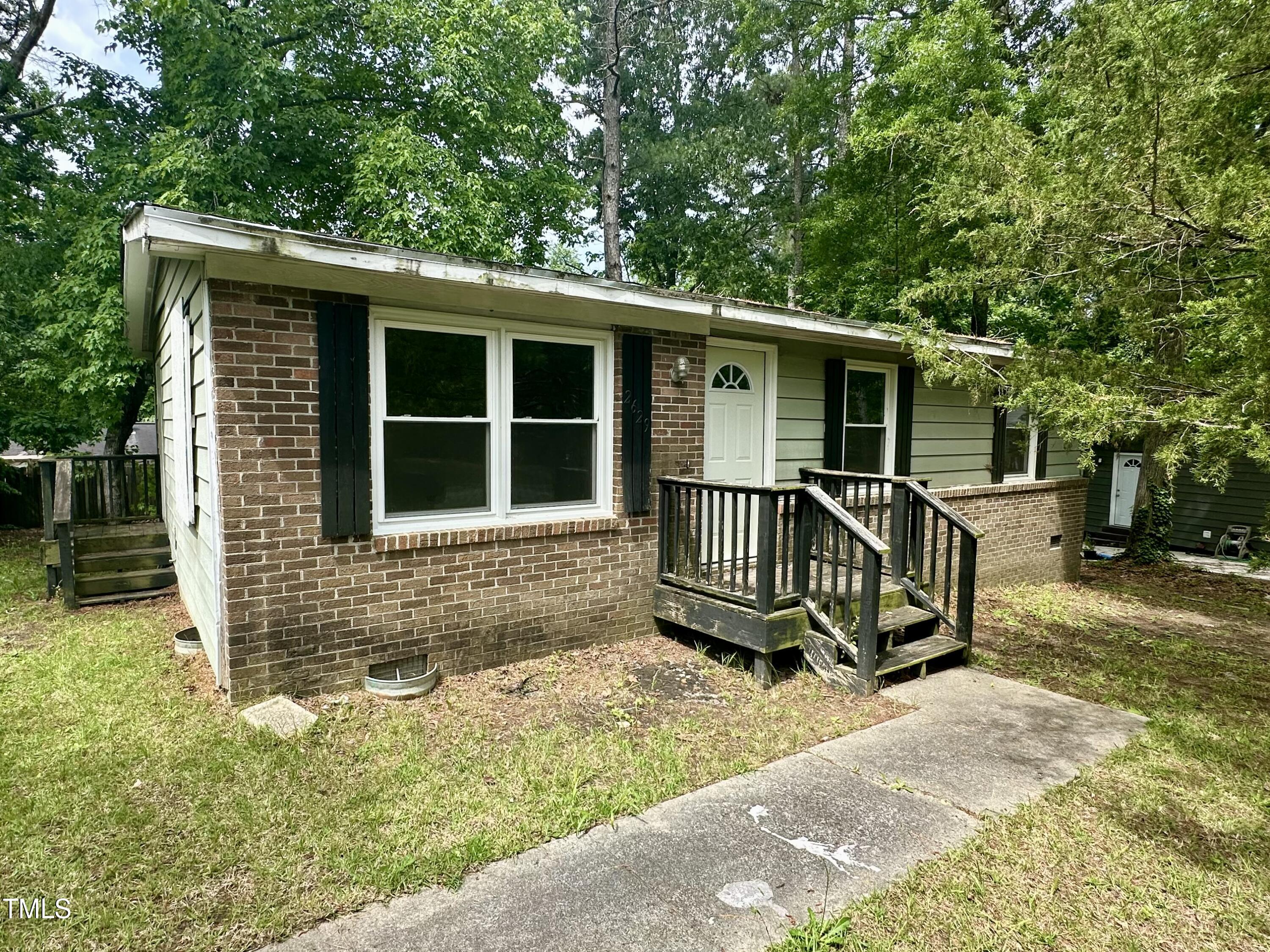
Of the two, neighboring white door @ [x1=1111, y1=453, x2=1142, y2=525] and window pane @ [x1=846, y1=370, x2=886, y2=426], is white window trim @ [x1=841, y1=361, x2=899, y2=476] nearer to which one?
window pane @ [x1=846, y1=370, x2=886, y2=426]

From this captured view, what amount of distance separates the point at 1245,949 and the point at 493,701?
3.57 metres

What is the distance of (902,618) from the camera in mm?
5117

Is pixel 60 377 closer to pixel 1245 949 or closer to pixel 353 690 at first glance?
pixel 353 690

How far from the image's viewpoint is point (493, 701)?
4312mm

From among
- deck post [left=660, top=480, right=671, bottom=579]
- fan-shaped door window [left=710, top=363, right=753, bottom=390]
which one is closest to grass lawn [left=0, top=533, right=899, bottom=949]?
deck post [left=660, top=480, right=671, bottom=579]

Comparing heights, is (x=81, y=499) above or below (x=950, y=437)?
below

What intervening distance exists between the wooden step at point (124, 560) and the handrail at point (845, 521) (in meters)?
6.71

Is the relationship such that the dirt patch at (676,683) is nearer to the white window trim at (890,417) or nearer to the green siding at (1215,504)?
the white window trim at (890,417)

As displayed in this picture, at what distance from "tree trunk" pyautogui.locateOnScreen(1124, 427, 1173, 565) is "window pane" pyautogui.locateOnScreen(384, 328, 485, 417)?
425 inches

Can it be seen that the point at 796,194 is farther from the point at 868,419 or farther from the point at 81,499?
the point at 81,499

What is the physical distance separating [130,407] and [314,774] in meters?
12.3

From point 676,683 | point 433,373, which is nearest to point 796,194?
point 433,373

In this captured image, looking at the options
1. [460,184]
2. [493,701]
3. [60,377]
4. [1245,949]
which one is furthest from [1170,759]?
[60,377]

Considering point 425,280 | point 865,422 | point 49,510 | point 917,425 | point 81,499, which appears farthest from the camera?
point 81,499
